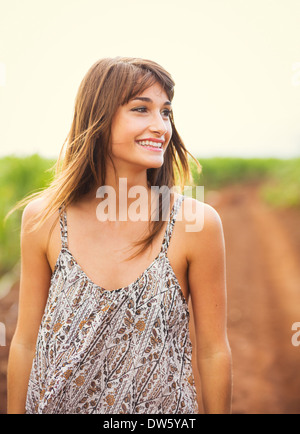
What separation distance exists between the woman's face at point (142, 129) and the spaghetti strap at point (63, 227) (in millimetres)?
271

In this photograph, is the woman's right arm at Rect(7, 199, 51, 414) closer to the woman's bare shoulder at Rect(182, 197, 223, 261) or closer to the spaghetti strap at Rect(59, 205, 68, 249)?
the spaghetti strap at Rect(59, 205, 68, 249)

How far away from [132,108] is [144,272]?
508 millimetres

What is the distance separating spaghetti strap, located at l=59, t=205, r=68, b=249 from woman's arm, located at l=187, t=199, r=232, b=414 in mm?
392

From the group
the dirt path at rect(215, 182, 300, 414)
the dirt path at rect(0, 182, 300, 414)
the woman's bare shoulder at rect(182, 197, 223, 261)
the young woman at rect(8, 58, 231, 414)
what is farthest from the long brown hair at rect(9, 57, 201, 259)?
the dirt path at rect(215, 182, 300, 414)

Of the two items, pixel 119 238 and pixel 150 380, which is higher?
pixel 119 238

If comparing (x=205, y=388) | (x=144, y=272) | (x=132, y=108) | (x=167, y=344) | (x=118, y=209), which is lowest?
(x=205, y=388)

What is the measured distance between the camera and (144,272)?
1.38 metres

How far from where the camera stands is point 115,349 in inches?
53.4

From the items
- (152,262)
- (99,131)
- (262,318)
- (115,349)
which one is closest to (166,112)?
(99,131)

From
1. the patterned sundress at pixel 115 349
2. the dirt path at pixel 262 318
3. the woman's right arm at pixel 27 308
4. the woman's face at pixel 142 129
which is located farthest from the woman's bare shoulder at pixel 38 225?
the dirt path at pixel 262 318

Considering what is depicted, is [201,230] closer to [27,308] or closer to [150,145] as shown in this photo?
[150,145]

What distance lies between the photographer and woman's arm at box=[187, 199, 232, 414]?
1.39 m
